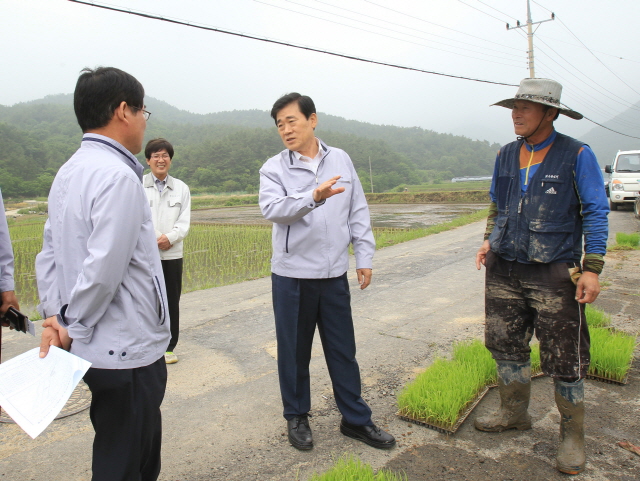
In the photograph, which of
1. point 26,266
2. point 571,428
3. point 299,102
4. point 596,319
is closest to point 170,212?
point 299,102

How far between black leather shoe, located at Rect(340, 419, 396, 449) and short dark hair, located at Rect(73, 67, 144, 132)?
75.9 inches

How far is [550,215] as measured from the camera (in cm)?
240

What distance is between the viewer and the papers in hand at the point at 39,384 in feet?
4.84

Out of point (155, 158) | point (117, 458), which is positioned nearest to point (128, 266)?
point (117, 458)

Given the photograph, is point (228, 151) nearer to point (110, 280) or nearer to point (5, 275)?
point (5, 275)

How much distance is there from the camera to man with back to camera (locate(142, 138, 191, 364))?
3717 millimetres

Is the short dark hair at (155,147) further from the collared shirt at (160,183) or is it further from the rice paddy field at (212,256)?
the rice paddy field at (212,256)

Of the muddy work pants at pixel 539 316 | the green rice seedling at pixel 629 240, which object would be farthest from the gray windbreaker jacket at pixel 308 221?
the green rice seedling at pixel 629 240

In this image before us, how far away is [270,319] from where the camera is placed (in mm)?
5008

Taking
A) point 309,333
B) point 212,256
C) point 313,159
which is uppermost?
point 313,159

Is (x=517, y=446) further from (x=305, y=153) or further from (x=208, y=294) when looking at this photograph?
(x=208, y=294)

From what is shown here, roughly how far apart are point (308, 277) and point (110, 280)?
1.17m

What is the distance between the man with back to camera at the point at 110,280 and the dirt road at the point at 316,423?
2.70 ft

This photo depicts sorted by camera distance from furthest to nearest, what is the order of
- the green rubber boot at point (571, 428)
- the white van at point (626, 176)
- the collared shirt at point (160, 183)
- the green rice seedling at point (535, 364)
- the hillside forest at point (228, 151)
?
the hillside forest at point (228, 151), the white van at point (626, 176), the collared shirt at point (160, 183), the green rice seedling at point (535, 364), the green rubber boot at point (571, 428)
